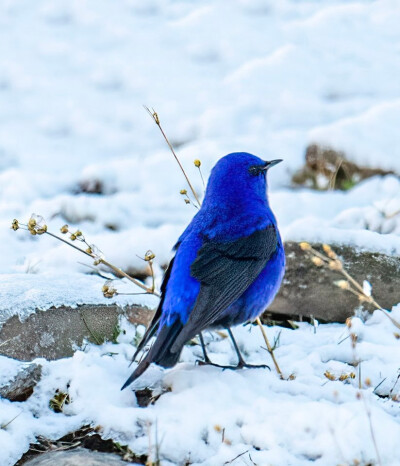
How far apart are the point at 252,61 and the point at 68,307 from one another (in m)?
4.75

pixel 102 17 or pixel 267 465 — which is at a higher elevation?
pixel 102 17

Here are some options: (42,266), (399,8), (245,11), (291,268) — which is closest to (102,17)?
(245,11)

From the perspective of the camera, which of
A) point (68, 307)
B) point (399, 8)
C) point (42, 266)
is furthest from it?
point (399, 8)

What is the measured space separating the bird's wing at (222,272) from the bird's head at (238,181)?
24 centimetres

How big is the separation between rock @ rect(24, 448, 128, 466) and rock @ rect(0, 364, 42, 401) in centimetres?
38

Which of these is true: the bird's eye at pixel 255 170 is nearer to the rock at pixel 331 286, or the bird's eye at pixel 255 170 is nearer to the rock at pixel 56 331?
the rock at pixel 331 286

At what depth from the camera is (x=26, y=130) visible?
7.05 metres

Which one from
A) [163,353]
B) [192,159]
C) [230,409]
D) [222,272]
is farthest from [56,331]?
[192,159]

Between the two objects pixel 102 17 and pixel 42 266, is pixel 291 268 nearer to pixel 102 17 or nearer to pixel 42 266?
pixel 42 266

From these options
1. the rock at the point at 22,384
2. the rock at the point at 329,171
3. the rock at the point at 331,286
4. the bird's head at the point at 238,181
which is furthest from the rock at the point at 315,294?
the rock at the point at 329,171

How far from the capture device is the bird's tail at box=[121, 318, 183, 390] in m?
2.76

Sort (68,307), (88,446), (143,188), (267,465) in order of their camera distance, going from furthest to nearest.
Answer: (143,188), (68,307), (88,446), (267,465)

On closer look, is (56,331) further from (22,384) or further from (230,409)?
(230,409)

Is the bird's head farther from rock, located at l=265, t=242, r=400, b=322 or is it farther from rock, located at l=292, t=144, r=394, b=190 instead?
rock, located at l=292, t=144, r=394, b=190
